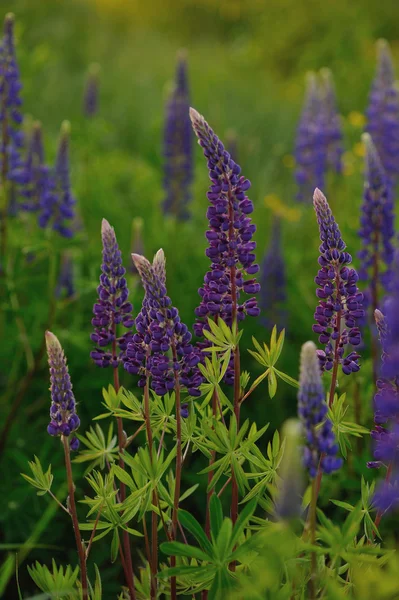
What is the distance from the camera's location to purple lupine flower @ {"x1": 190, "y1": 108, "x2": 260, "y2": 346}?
1.76m

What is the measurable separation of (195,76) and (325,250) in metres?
11.9

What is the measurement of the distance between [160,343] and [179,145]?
13.2ft

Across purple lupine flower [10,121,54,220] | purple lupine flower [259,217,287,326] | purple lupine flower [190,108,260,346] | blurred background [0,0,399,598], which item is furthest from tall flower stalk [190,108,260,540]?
purple lupine flower [259,217,287,326]

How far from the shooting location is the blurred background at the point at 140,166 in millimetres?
3396

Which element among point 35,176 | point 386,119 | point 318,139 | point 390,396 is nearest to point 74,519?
point 390,396

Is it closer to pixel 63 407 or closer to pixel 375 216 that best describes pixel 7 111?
pixel 375 216

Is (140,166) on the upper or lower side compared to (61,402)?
lower

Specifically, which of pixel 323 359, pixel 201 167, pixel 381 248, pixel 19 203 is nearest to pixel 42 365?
pixel 19 203

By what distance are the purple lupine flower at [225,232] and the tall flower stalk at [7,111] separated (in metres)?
1.93

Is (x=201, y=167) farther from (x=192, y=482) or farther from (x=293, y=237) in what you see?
(x=192, y=482)

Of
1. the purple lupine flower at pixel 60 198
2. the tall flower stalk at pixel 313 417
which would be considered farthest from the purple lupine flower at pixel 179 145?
the tall flower stalk at pixel 313 417

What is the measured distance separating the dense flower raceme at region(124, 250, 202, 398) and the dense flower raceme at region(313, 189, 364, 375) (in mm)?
324

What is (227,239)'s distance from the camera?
1821 millimetres

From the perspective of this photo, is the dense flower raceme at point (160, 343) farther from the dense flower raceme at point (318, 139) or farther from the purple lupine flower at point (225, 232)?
the dense flower raceme at point (318, 139)
